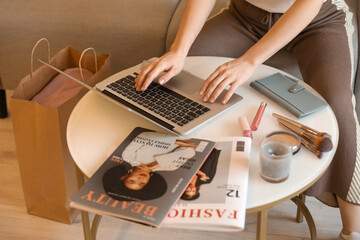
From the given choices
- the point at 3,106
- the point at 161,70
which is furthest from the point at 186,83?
the point at 3,106

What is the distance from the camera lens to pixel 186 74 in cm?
115

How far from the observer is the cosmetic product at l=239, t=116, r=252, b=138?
38.0 inches

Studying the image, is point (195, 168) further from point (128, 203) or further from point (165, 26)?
point (165, 26)

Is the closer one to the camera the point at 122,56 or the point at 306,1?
the point at 306,1

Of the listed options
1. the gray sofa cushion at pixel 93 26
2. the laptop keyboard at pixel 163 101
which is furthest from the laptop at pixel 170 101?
the gray sofa cushion at pixel 93 26

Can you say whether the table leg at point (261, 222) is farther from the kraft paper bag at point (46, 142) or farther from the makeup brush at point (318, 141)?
the kraft paper bag at point (46, 142)

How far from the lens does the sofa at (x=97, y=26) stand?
1719 millimetres

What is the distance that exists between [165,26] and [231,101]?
749 millimetres

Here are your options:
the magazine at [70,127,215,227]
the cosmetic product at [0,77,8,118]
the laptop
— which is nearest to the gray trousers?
the laptop

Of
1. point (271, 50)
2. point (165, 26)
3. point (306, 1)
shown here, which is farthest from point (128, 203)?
point (165, 26)

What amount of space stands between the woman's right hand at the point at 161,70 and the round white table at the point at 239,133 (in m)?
0.08

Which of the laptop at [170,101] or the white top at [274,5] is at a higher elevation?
the white top at [274,5]

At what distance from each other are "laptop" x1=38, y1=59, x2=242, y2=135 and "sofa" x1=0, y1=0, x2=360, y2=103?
1.98 ft

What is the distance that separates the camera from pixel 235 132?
994 mm
